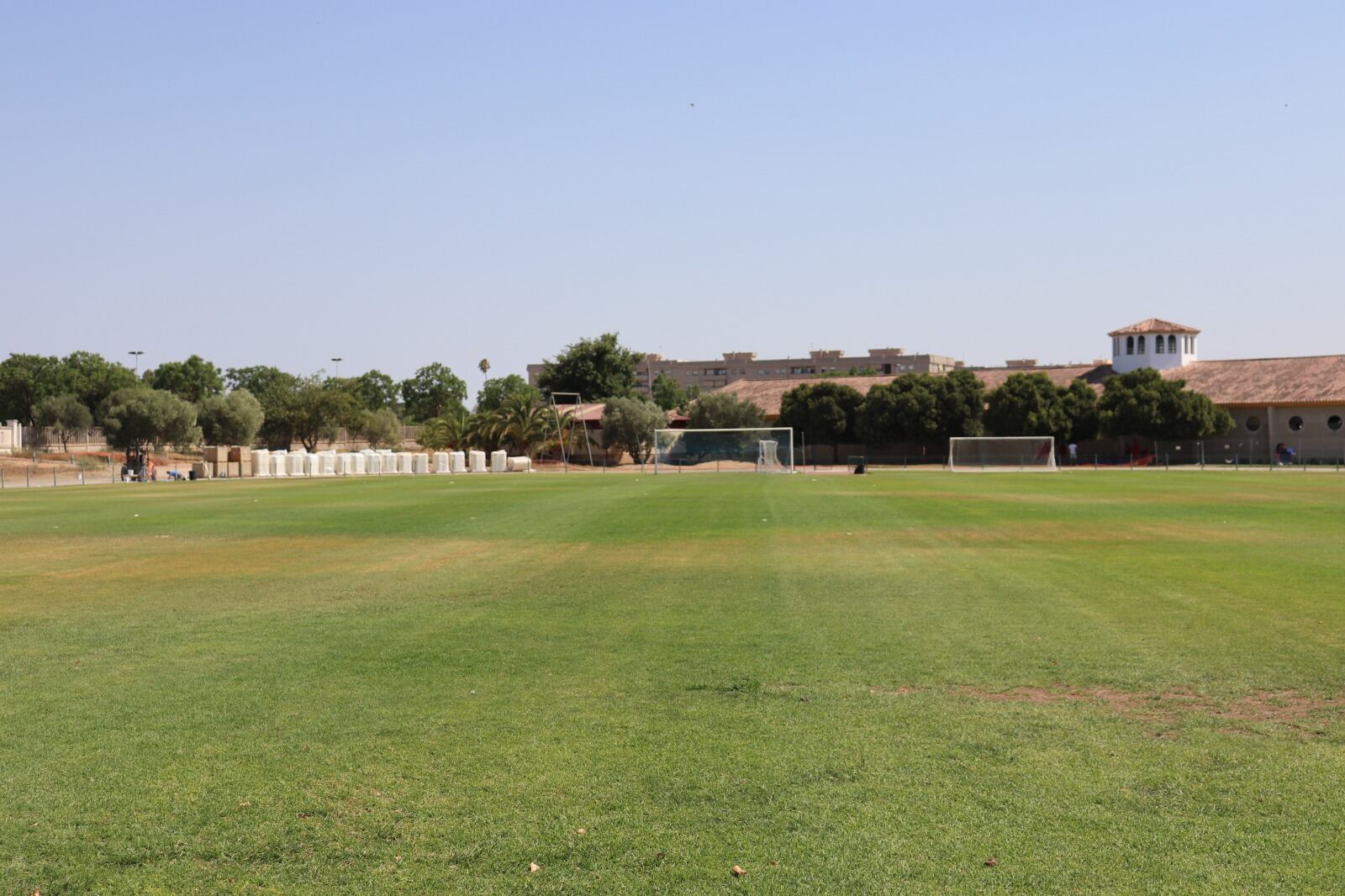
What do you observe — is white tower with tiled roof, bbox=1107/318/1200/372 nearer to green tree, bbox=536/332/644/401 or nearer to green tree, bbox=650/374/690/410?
green tree, bbox=536/332/644/401

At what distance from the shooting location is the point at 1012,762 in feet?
25.9

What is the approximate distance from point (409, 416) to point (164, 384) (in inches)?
1474

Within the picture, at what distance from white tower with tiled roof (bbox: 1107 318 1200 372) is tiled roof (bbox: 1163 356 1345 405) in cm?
240

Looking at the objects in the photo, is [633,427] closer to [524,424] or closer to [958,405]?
[524,424]

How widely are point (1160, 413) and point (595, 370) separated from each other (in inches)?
2460

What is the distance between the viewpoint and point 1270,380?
9050cm

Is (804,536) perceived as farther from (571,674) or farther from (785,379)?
(785,379)

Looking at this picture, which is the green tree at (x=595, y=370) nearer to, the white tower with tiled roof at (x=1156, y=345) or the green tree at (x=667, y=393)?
the green tree at (x=667, y=393)

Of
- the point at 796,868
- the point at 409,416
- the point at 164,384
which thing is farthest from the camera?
the point at 409,416

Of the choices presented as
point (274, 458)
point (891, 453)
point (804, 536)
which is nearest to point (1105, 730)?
point (804, 536)

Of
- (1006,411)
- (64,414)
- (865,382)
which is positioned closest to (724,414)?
(865,382)

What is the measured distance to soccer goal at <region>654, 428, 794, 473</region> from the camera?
259 feet

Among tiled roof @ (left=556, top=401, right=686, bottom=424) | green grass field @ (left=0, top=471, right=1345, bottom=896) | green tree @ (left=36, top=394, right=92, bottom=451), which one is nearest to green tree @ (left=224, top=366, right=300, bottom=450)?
green tree @ (left=36, top=394, right=92, bottom=451)

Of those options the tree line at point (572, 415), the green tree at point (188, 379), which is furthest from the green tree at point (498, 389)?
the green tree at point (188, 379)
